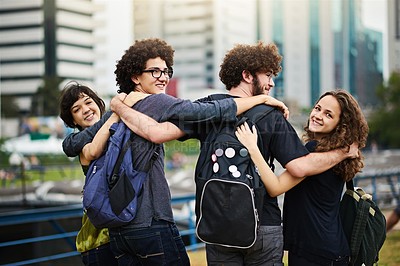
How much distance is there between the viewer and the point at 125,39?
1727cm

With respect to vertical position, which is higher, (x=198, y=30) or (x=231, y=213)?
(x=198, y=30)

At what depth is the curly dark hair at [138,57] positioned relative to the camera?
6.68 ft

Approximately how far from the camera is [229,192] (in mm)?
1850

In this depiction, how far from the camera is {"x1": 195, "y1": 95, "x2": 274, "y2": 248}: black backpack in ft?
6.05

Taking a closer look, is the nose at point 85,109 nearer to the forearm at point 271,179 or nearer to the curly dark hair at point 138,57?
the curly dark hair at point 138,57

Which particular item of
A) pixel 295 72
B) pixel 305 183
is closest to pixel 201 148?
pixel 305 183

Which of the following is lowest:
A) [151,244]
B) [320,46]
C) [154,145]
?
[151,244]

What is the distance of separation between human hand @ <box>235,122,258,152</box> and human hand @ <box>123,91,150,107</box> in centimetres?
36

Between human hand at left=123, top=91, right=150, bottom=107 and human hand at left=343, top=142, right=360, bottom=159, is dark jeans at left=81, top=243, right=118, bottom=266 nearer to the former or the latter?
human hand at left=123, top=91, right=150, bottom=107

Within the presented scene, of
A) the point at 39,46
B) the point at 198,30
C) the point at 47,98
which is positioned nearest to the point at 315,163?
the point at 198,30

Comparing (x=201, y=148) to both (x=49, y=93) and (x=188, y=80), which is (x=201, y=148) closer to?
(x=188, y=80)

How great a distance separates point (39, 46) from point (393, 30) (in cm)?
2158

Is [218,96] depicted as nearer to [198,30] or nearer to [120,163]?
[120,163]

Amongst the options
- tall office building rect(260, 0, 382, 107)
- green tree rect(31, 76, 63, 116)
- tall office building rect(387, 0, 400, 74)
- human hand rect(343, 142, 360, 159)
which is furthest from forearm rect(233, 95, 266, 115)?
green tree rect(31, 76, 63, 116)
